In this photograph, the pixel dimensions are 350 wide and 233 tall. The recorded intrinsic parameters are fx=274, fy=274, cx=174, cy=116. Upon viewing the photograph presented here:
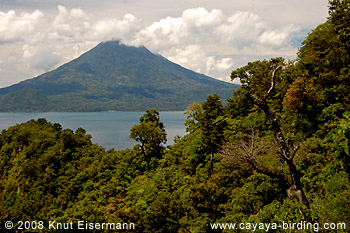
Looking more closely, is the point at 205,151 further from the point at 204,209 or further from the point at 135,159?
the point at 135,159

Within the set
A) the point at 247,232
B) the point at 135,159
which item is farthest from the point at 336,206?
the point at 135,159

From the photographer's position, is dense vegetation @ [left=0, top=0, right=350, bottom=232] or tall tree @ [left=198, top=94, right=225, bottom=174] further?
tall tree @ [left=198, top=94, right=225, bottom=174]

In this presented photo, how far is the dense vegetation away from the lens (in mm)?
9742

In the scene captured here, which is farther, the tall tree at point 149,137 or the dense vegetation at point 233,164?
the tall tree at point 149,137

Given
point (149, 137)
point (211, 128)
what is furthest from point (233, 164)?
point (149, 137)

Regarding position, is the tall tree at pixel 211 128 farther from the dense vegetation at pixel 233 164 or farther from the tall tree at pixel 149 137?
the tall tree at pixel 149 137

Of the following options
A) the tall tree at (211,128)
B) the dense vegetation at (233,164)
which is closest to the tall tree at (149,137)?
the dense vegetation at (233,164)

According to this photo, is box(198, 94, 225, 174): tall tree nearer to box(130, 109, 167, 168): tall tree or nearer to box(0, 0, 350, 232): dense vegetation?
box(0, 0, 350, 232): dense vegetation

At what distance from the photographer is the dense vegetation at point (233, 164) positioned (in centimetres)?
974

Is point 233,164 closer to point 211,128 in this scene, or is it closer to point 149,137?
point 211,128

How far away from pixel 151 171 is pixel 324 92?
79.0 feet

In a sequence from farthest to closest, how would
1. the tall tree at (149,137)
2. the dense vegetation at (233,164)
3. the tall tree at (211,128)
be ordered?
the tall tree at (149,137) < the tall tree at (211,128) < the dense vegetation at (233,164)

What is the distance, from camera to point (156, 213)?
64.5 ft

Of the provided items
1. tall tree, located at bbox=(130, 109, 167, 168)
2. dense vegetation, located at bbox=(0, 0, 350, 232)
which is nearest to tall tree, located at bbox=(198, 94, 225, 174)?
dense vegetation, located at bbox=(0, 0, 350, 232)
